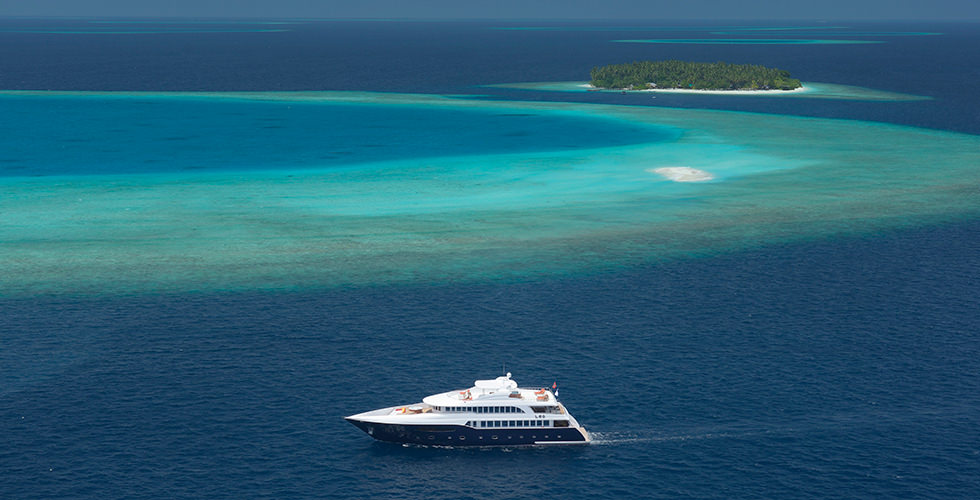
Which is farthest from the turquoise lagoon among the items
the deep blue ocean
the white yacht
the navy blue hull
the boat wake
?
the boat wake

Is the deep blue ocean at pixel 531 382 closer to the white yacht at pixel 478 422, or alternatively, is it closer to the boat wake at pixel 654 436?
the boat wake at pixel 654 436

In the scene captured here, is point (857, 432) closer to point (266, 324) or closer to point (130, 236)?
point (266, 324)

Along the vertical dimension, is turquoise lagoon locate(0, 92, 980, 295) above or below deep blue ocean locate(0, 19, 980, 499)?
above

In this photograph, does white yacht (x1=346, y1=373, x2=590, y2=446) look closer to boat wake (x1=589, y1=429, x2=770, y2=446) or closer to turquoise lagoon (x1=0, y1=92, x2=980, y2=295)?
boat wake (x1=589, y1=429, x2=770, y2=446)

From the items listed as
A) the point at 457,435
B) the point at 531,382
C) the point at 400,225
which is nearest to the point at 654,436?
the point at 531,382

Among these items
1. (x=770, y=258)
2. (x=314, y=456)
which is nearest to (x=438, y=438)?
(x=314, y=456)

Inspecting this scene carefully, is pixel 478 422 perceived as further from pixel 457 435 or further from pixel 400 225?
pixel 400 225
